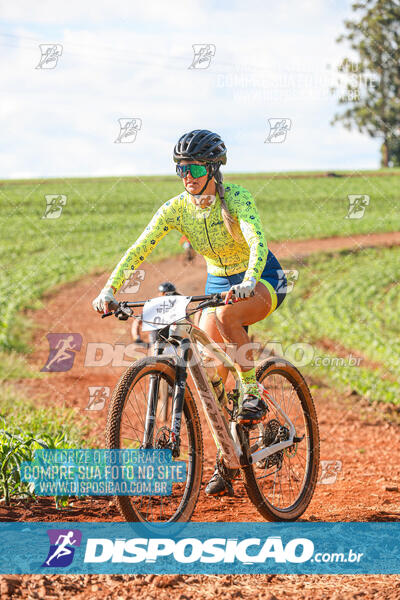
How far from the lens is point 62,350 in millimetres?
14438

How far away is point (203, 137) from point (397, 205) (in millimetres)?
34167

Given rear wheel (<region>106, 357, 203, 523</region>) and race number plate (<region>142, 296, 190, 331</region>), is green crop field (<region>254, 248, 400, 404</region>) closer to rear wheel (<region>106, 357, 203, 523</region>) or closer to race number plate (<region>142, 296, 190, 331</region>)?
rear wheel (<region>106, 357, 203, 523</region>)

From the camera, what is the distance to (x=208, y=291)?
16.0 feet

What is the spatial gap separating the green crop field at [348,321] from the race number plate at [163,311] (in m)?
7.07

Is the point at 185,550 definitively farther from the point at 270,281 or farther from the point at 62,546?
the point at 270,281

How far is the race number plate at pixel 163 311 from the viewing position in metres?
3.88

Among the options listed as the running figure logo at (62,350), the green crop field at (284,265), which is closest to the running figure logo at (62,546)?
the green crop field at (284,265)

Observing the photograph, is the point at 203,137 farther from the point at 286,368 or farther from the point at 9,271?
the point at 9,271

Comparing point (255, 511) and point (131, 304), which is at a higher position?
point (131, 304)

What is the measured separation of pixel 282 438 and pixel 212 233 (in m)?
1.63

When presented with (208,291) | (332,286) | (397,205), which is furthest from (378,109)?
(208,291)

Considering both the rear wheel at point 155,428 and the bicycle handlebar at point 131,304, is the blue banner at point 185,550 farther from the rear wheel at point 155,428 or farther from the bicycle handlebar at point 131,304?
the bicycle handlebar at point 131,304

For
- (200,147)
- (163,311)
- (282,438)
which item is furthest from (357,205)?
(163,311)

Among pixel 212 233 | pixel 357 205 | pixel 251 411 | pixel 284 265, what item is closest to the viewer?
pixel 251 411
